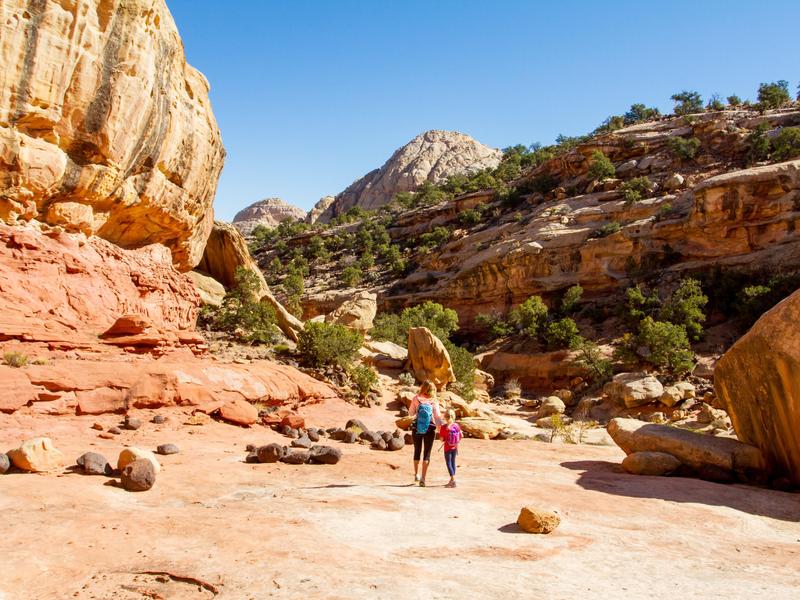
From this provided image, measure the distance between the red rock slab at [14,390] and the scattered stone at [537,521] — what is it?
1009 centimetres

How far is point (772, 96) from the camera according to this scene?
200ft

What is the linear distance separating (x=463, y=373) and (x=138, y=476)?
2236 cm

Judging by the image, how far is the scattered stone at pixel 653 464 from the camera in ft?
37.4

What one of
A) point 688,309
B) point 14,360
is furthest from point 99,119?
point 688,309

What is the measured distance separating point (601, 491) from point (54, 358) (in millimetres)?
12265

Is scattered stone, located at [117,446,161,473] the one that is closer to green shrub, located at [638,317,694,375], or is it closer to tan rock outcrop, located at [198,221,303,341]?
tan rock outcrop, located at [198,221,303,341]

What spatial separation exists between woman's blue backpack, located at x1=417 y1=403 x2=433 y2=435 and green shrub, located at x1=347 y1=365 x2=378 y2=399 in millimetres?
10603

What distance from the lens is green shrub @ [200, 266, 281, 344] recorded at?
23.0 metres

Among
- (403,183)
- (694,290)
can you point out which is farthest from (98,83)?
(403,183)

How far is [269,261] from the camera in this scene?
73.2 m

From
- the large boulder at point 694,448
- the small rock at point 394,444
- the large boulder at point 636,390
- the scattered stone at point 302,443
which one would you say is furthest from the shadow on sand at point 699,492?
the large boulder at point 636,390

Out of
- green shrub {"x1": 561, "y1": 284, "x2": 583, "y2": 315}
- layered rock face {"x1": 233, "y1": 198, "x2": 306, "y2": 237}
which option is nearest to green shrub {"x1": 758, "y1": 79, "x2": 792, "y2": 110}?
green shrub {"x1": 561, "y1": 284, "x2": 583, "y2": 315}

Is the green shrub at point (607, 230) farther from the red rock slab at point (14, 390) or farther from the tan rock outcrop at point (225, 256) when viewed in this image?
the red rock slab at point (14, 390)

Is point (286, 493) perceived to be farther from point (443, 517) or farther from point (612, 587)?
point (612, 587)
